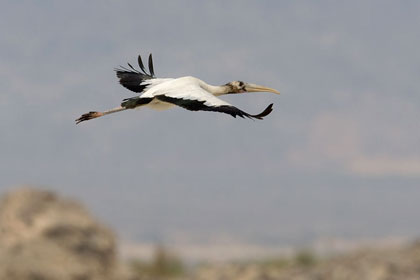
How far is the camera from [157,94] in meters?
12.0

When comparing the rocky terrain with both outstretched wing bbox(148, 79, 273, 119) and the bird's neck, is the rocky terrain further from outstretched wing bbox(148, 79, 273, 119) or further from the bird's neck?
outstretched wing bbox(148, 79, 273, 119)

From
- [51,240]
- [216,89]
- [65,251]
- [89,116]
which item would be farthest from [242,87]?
[51,240]

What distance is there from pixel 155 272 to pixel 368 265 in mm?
28233

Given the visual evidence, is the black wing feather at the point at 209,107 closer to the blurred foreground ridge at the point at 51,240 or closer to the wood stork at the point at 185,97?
the wood stork at the point at 185,97

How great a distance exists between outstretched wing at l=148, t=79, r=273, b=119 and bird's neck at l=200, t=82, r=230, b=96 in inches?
26.5

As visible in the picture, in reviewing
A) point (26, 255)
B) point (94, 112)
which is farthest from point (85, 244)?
point (94, 112)

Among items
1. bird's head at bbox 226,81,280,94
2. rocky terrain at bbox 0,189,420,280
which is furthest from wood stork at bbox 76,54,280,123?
rocky terrain at bbox 0,189,420,280

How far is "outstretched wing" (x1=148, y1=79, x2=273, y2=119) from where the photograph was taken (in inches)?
450

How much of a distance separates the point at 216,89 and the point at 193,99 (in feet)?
7.00

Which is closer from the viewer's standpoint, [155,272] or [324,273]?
[324,273]

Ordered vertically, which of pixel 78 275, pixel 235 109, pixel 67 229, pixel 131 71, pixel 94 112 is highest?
pixel 67 229

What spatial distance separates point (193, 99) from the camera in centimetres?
1162

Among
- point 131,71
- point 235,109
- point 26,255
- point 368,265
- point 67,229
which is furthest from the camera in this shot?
point 368,265

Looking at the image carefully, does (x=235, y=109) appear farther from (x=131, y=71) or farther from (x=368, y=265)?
(x=368, y=265)
